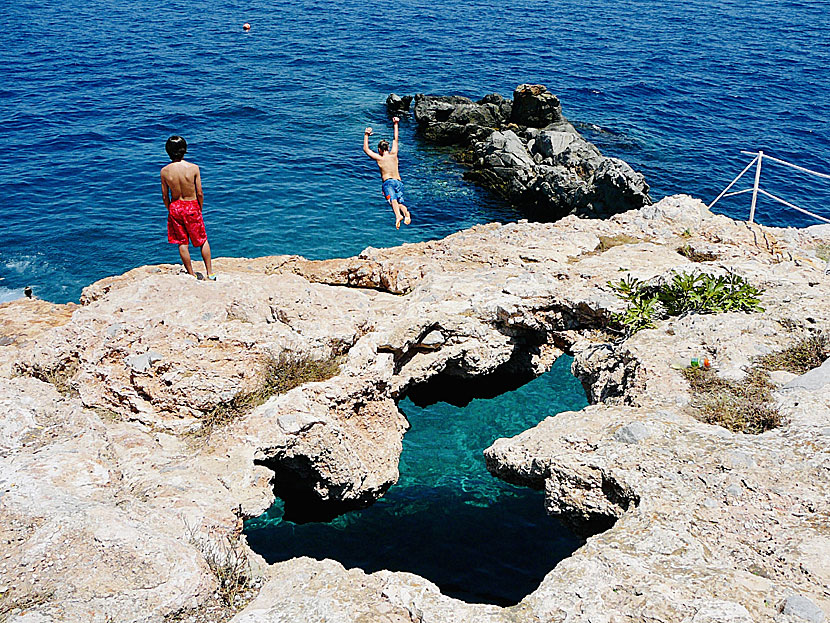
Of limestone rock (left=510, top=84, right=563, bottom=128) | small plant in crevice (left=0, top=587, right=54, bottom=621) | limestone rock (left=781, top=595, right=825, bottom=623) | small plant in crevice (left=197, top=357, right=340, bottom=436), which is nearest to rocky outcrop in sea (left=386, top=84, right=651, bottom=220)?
limestone rock (left=510, top=84, right=563, bottom=128)

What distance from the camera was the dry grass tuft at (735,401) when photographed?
7.50 m

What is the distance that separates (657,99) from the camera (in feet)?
137

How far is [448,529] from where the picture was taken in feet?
40.2

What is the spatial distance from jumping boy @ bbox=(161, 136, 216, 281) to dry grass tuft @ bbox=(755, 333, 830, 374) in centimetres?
839

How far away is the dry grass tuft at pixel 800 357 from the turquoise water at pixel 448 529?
5.07 metres

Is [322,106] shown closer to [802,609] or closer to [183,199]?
[183,199]

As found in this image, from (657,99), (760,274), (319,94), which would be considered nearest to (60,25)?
(319,94)

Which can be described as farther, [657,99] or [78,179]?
[657,99]

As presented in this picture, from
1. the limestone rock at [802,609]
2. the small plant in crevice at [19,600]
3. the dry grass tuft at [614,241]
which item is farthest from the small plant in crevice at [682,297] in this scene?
the small plant in crevice at [19,600]

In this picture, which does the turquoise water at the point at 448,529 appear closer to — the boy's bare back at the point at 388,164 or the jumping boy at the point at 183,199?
the jumping boy at the point at 183,199

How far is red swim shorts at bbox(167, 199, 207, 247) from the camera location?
456 inches

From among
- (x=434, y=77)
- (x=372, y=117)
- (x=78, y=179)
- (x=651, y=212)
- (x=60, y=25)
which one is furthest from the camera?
(x=60, y=25)

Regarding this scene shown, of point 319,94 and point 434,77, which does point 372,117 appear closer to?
point 319,94

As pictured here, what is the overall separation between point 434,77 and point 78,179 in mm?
23857
